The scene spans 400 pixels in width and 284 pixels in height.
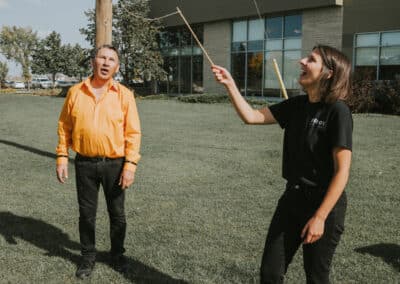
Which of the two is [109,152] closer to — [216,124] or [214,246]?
[214,246]

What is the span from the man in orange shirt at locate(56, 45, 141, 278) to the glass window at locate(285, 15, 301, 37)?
2116 centimetres


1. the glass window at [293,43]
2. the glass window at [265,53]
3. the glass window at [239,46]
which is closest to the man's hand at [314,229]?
the glass window at [265,53]

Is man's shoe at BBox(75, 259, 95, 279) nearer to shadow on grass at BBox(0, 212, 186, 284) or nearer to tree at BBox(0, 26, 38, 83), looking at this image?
shadow on grass at BBox(0, 212, 186, 284)

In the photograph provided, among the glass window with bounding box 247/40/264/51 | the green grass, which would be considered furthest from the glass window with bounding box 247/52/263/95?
the green grass

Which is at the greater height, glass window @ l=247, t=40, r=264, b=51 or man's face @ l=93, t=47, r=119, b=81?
glass window @ l=247, t=40, r=264, b=51

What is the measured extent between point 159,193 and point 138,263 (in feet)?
8.02

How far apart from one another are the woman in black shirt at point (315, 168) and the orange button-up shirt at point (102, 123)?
1.20m

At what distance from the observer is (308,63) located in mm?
2592

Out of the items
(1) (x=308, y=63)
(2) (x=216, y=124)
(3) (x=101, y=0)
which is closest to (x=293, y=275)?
(1) (x=308, y=63)

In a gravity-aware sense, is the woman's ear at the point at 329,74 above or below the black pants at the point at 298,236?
above

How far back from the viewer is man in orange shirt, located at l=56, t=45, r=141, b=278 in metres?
3.72

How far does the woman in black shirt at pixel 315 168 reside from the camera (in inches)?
97.0

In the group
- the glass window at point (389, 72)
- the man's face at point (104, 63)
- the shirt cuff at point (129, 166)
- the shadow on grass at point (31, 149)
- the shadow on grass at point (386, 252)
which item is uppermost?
the glass window at point (389, 72)

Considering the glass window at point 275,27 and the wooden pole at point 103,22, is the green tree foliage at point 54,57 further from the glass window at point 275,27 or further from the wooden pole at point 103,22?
the wooden pole at point 103,22
